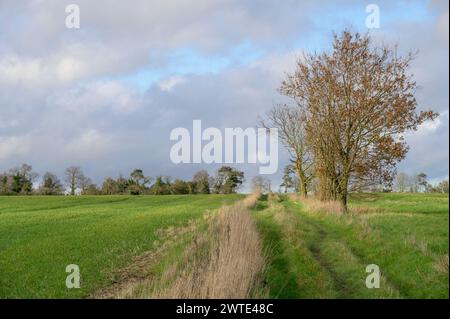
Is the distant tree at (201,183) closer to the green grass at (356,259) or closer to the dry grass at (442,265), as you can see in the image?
the green grass at (356,259)

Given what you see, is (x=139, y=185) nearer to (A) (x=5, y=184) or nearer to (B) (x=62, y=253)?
(A) (x=5, y=184)

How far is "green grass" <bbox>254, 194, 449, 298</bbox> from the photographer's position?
1098cm

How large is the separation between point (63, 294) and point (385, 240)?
9.91 meters

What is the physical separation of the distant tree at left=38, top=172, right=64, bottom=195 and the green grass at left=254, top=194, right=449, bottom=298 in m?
100

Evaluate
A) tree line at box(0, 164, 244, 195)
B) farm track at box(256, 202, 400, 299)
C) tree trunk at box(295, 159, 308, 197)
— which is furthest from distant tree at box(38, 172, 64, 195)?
farm track at box(256, 202, 400, 299)

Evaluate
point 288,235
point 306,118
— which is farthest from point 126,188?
point 288,235

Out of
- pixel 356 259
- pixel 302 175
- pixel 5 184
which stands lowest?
pixel 356 259

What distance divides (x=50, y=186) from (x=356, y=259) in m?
112

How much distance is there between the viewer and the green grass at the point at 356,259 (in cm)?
1098

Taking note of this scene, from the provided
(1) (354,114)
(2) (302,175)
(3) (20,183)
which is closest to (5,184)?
(3) (20,183)

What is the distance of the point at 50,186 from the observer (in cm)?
11662

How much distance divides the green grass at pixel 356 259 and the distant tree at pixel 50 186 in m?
100

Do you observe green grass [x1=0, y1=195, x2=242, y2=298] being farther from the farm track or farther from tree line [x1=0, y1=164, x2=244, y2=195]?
tree line [x1=0, y1=164, x2=244, y2=195]
